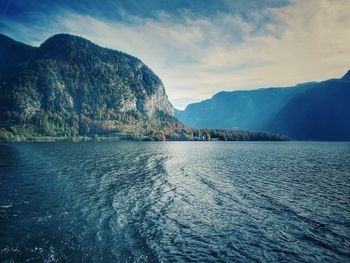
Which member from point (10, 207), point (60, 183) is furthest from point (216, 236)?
point (60, 183)

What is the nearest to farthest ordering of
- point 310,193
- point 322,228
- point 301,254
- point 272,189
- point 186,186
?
point 301,254 → point 322,228 → point 310,193 → point 272,189 → point 186,186

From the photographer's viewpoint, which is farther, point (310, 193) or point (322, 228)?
point (310, 193)

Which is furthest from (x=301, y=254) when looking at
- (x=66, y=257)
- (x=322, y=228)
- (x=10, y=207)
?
(x=10, y=207)

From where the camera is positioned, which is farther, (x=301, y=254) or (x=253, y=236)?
(x=253, y=236)

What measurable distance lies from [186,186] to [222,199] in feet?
37.5

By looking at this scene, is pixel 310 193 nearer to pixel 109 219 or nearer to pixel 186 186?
pixel 186 186

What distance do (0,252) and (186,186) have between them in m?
33.3

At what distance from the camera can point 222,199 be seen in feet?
127

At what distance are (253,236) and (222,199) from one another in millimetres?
13651

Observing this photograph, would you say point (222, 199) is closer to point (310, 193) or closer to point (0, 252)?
point (310, 193)

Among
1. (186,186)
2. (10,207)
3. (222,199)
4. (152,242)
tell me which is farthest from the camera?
(186,186)

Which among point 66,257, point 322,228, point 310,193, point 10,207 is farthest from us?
point 310,193

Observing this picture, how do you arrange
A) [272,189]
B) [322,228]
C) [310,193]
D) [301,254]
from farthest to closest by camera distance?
[272,189] < [310,193] < [322,228] < [301,254]

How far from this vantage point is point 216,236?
24906 millimetres
